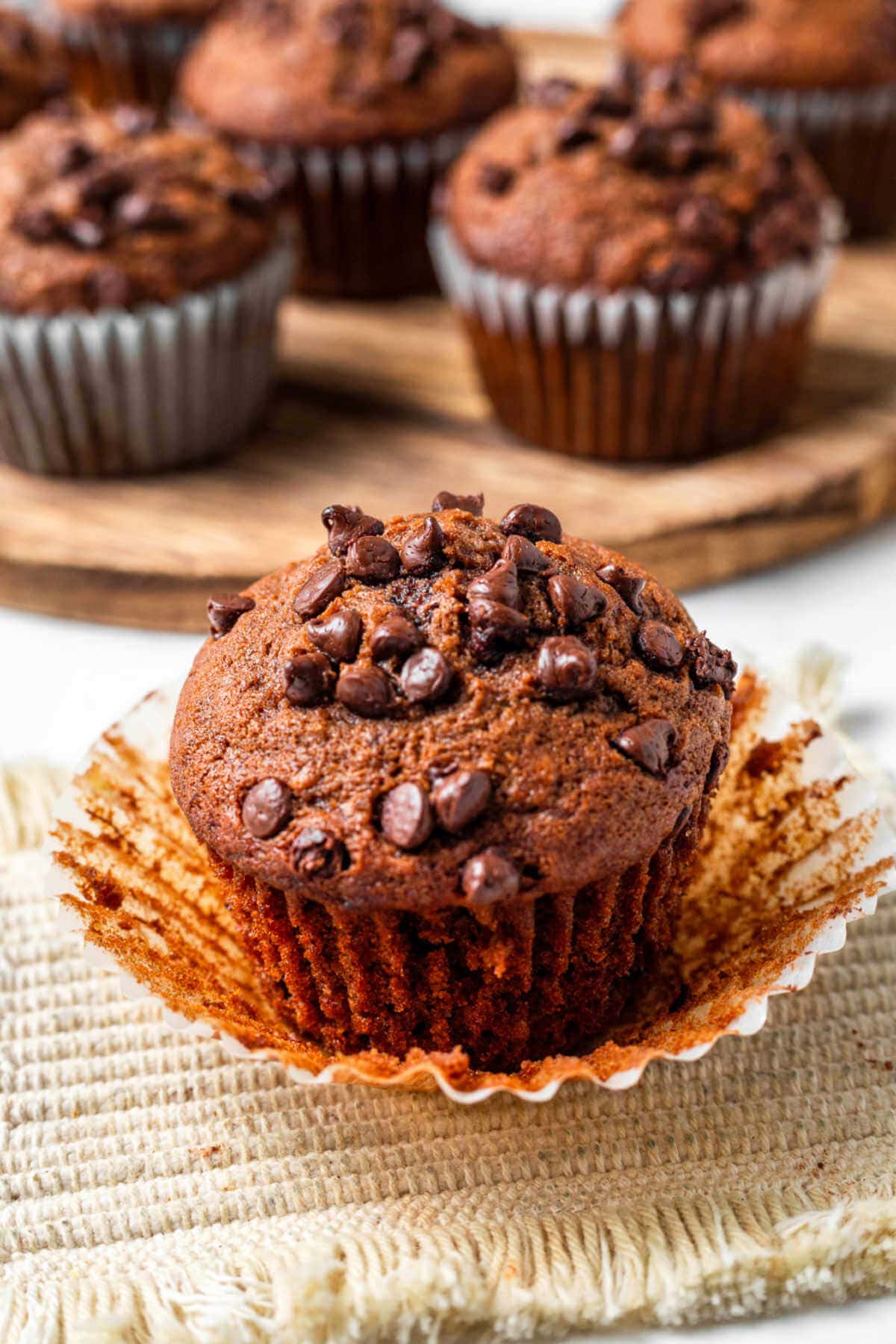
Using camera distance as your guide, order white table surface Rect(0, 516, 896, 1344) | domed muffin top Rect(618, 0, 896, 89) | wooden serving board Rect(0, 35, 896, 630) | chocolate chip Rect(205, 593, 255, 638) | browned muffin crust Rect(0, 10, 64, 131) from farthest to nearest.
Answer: browned muffin crust Rect(0, 10, 64, 131) < domed muffin top Rect(618, 0, 896, 89) < wooden serving board Rect(0, 35, 896, 630) < white table surface Rect(0, 516, 896, 1344) < chocolate chip Rect(205, 593, 255, 638)

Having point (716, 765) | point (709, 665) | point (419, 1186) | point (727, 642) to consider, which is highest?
point (709, 665)

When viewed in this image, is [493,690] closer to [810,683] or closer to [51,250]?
[810,683]

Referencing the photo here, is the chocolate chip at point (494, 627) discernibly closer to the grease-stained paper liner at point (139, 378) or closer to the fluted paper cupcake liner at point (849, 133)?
the grease-stained paper liner at point (139, 378)

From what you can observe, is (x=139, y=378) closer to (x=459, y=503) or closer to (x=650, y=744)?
(x=459, y=503)

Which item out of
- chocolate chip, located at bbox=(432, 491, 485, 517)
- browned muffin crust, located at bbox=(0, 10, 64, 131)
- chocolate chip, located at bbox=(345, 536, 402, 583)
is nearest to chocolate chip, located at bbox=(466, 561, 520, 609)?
chocolate chip, located at bbox=(345, 536, 402, 583)

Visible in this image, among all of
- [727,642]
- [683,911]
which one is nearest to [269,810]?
[683,911]

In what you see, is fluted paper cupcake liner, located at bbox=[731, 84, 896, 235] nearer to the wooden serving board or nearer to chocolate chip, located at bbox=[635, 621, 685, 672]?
the wooden serving board

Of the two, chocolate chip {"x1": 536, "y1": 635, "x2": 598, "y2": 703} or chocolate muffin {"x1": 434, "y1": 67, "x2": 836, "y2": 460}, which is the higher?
chocolate chip {"x1": 536, "y1": 635, "x2": 598, "y2": 703}
